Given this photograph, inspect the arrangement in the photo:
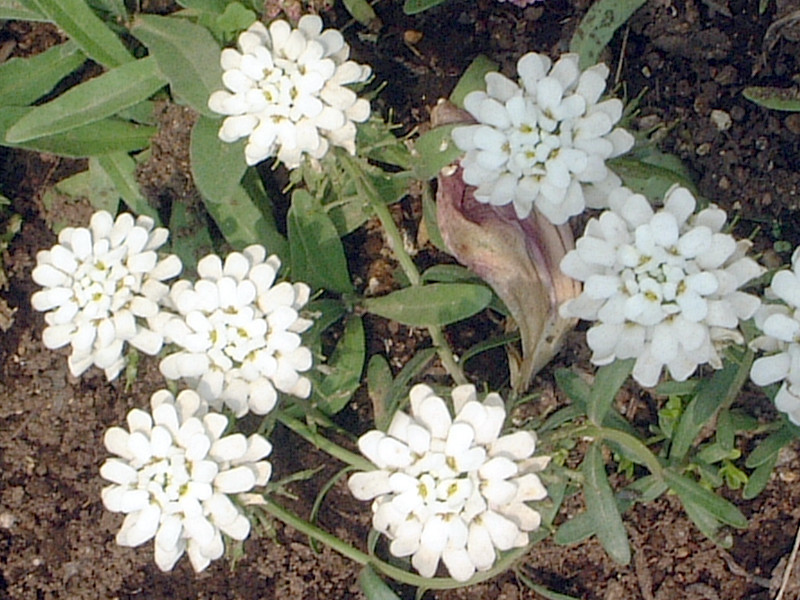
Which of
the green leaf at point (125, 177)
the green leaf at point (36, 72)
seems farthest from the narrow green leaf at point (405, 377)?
the green leaf at point (36, 72)

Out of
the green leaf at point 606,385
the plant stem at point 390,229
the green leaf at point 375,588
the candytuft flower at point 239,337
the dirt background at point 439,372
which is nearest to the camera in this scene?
the candytuft flower at point 239,337

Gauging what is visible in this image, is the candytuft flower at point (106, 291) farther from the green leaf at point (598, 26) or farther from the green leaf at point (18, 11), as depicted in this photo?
the green leaf at point (598, 26)

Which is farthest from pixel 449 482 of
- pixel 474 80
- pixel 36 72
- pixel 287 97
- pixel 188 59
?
pixel 36 72

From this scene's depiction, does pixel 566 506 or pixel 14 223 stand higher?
pixel 14 223

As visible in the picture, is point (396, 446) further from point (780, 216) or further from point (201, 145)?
point (780, 216)

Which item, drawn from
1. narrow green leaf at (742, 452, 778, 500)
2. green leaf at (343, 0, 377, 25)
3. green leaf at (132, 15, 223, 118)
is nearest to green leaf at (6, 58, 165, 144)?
green leaf at (132, 15, 223, 118)

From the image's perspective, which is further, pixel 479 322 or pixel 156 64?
pixel 479 322

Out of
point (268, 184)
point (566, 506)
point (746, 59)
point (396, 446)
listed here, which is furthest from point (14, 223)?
point (746, 59)
